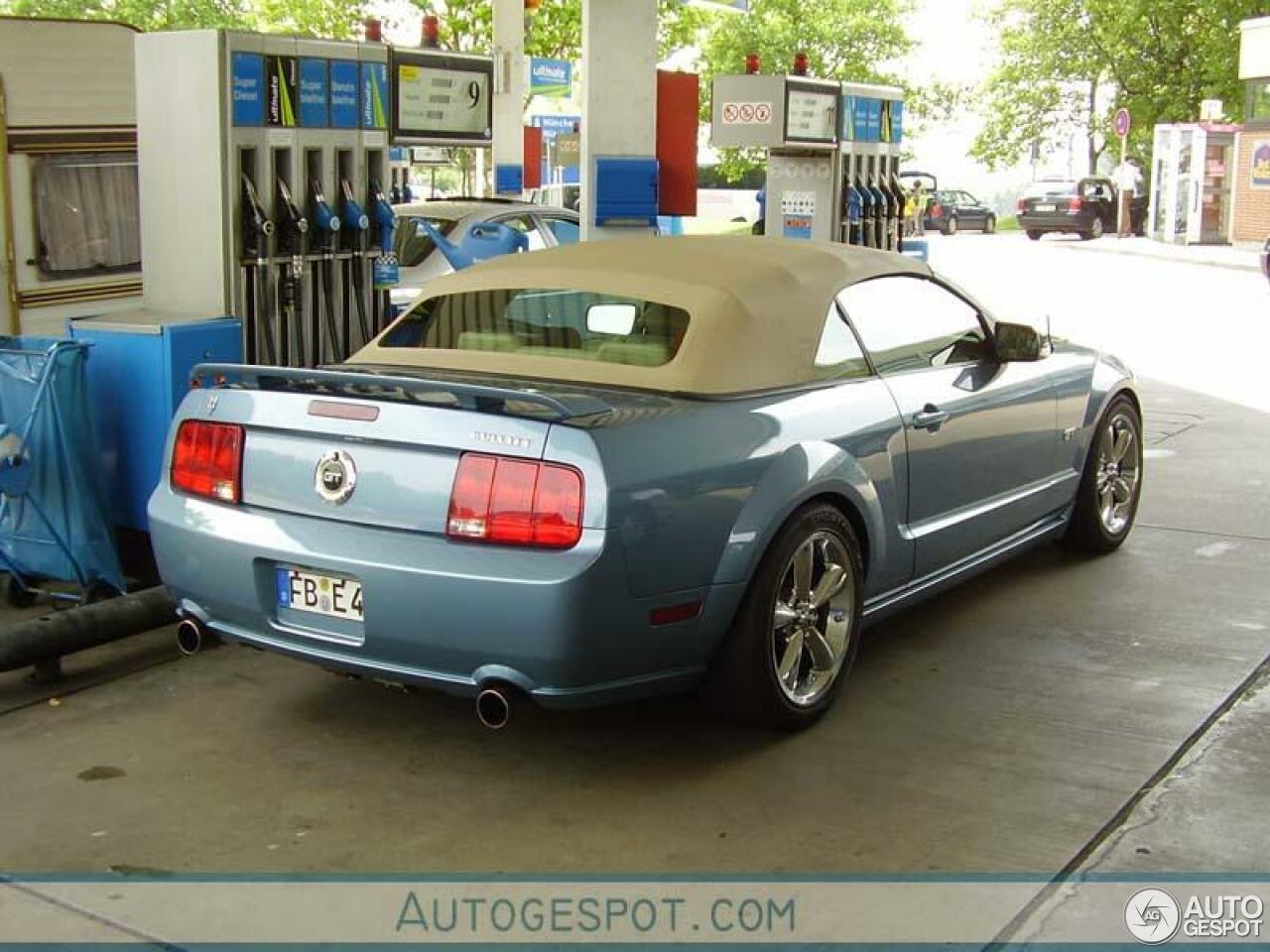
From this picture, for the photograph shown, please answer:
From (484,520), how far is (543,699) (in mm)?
498

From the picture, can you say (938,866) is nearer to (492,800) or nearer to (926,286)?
(492,800)

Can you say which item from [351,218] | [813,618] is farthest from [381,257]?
[813,618]

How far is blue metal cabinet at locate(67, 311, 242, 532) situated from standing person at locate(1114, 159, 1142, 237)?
35.0m

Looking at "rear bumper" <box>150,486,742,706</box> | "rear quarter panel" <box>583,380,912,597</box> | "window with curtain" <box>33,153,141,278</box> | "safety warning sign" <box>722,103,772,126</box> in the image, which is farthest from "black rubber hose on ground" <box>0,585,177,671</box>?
"safety warning sign" <box>722,103,772,126</box>

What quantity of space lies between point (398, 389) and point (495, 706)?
930mm

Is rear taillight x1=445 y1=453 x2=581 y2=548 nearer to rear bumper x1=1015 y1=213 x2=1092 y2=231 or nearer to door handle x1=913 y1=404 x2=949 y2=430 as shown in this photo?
door handle x1=913 y1=404 x2=949 y2=430

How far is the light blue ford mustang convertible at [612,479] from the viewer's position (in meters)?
4.18

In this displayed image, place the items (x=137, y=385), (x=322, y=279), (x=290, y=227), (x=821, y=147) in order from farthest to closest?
1. (x=821, y=147)
2. (x=322, y=279)
3. (x=290, y=227)
4. (x=137, y=385)

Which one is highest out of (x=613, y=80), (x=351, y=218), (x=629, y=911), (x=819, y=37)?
(x=819, y=37)

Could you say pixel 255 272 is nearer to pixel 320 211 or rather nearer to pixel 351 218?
pixel 320 211

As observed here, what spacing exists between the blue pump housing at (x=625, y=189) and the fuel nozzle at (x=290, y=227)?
2.60 meters

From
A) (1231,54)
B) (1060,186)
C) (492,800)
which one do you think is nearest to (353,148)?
(492,800)

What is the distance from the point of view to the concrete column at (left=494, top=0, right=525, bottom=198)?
15547 millimetres

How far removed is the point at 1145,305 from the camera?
20.1 meters
